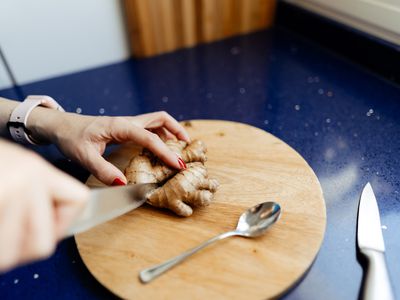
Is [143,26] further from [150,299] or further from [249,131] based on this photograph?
[150,299]

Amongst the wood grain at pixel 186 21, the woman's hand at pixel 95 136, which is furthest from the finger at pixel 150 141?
the wood grain at pixel 186 21

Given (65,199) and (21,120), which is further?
(21,120)

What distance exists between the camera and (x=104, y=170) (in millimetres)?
554

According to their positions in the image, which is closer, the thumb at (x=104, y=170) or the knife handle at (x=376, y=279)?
the knife handle at (x=376, y=279)

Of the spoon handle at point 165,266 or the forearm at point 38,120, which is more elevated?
the forearm at point 38,120

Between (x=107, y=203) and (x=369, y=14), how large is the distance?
0.93 meters

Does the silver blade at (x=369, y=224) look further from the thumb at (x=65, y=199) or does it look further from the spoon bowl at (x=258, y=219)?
the thumb at (x=65, y=199)

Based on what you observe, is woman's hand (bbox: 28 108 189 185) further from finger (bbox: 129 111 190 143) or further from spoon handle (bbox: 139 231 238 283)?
spoon handle (bbox: 139 231 238 283)

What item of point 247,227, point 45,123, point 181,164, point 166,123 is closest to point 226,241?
point 247,227

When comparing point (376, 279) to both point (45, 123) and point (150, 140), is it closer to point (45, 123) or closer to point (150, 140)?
point (150, 140)

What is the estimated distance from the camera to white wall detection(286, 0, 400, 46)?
865 millimetres

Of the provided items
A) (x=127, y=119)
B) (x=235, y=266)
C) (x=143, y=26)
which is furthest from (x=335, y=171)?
(x=143, y=26)

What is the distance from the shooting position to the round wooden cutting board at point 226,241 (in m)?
0.45

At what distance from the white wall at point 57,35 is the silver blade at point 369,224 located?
926 millimetres
